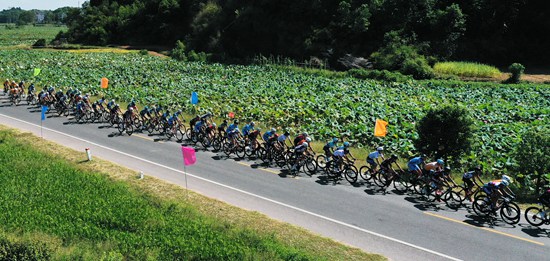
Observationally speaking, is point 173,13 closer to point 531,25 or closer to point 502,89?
point 531,25

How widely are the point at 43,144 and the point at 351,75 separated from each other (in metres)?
34.9

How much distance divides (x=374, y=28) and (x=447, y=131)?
1855 inches

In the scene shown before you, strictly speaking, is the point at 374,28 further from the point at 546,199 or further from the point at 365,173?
the point at 546,199

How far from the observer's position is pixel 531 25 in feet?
196

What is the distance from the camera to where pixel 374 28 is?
63562mm

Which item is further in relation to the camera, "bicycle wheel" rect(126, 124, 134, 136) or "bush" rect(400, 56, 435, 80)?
"bush" rect(400, 56, 435, 80)

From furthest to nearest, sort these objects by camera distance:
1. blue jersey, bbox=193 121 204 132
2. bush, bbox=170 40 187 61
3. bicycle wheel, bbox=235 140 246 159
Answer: bush, bbox=170 40 187 61 < blue jersey, bbox=193 121 204 132 < bicycle wheel, bbox=235 140 246 159

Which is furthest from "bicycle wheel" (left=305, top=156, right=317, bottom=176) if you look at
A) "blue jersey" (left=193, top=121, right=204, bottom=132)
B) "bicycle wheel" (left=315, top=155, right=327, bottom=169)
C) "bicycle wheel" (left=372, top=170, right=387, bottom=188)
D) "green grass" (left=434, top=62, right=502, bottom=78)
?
"green grass" (left=434, top=62, right=502, bottom=78)

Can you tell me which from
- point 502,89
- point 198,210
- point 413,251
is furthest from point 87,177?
point 502,89

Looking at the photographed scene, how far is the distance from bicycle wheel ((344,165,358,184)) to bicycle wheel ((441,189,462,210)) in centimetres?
350

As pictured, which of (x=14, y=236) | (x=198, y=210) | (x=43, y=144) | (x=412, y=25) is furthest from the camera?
(x=412, y=25)

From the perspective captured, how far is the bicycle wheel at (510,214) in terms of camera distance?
48.5ft

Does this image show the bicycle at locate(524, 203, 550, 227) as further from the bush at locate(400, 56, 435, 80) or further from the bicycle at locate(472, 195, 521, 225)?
the bush at locate(400, 56, 435, 80)

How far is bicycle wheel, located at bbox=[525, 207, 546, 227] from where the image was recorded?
1461cm
